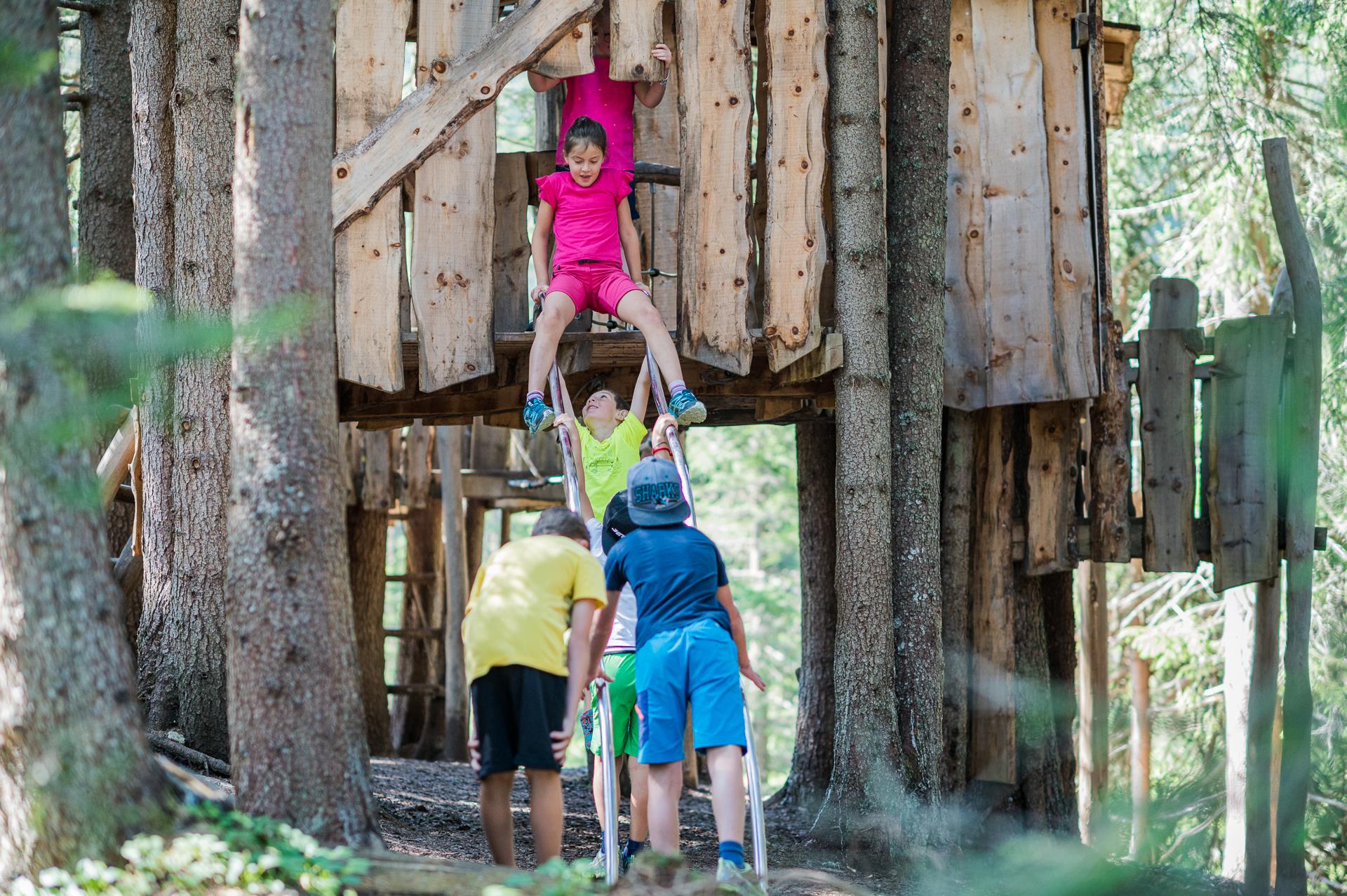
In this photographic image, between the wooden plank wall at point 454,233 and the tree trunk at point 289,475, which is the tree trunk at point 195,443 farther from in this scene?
the tree trunk at point 289,475

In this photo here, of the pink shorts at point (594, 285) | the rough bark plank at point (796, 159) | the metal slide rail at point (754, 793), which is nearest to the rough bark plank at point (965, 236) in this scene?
the rough bark plank at point (796, 159)

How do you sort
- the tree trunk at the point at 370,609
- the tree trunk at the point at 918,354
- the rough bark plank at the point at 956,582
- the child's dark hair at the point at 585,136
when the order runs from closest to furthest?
the child's dark hair at the point at 585,136 → the tree trunk at the point at 918,354 → the rough bark plank at the point at 956,582 → the tree trunk at the point at 370,609

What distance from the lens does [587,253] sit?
705 centimetres

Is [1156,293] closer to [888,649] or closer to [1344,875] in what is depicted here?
[888,649]

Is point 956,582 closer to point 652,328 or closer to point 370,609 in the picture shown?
point 652,328

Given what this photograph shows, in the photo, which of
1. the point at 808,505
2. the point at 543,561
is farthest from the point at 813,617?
the point at 543,561

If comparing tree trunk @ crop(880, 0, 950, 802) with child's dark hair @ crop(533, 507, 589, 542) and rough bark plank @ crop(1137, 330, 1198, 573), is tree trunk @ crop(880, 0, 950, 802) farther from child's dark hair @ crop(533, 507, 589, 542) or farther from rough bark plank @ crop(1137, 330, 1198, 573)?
child's dark hair @ crop(533, 507, 589, 542)

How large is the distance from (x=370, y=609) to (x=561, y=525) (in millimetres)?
Answer: 8090

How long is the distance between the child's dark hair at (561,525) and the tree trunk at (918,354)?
9.64 feet

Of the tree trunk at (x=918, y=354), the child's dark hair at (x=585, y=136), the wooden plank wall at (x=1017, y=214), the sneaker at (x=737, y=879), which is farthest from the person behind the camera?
the wooden plank wall at (x=1017, y=214)

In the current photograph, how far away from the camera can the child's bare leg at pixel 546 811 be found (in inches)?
182

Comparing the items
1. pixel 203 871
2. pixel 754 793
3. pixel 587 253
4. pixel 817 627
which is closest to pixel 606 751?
pixel 754 793

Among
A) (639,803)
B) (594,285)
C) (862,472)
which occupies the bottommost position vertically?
(639,803)

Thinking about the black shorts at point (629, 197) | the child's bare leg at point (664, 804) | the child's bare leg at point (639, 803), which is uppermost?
the black shorts at point (629, 197)
